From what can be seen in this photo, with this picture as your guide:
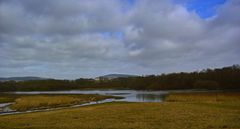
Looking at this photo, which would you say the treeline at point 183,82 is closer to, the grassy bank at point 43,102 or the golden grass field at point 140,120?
the grassy bank at point 43,102

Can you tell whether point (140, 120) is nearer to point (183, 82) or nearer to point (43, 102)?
point (43, 102)

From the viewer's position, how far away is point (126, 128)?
17.7m

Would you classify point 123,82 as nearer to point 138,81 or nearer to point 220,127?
point 138,81

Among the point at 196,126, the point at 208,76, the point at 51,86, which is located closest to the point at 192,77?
the point at 208,76

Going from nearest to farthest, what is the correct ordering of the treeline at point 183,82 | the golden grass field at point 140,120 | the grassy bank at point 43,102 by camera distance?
the golden grass field at point 140,120 < the grassy bank at point 43,102 < the treeline at point 183,82

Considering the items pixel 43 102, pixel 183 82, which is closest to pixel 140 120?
pixel 43 102

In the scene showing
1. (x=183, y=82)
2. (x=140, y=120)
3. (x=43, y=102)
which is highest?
(x=183, y=82)

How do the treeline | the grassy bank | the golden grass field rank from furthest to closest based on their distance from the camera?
the treeline
the grassy bank
the golden grass field

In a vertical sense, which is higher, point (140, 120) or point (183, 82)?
point (183, 82)

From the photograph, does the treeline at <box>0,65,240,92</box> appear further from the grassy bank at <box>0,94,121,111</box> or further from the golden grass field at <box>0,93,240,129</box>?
the golden grass field at <box>0,93,240,129</box>

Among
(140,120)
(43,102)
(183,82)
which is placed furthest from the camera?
(183,82)

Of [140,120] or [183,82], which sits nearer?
[140,120]

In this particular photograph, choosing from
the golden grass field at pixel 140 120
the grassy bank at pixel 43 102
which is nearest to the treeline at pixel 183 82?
the grassy bank at pixel 43 102

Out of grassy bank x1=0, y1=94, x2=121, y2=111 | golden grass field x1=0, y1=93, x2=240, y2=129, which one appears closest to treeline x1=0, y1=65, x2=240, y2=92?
grassy bank x1=0, y1=94, x2=121, y2=111
